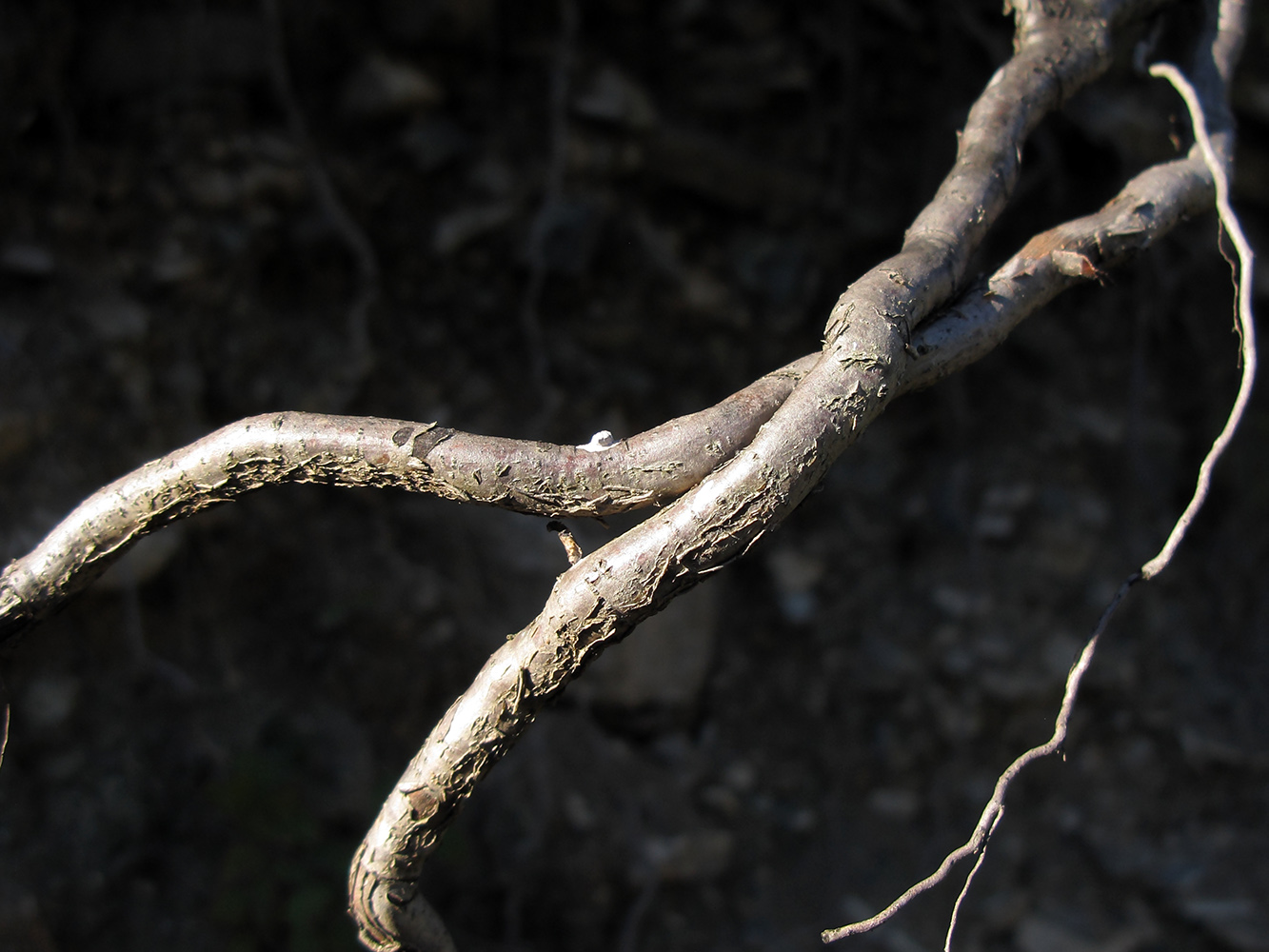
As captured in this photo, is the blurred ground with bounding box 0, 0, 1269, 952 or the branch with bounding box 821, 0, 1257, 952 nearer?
the branch with bounding box 821, 0, 1257, 952

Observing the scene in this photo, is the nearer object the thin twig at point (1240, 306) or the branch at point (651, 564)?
the branch at point (651, 564)

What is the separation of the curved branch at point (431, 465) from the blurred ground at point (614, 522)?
24.6 inches

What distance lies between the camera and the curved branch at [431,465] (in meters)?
0.55

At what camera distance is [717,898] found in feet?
5.04

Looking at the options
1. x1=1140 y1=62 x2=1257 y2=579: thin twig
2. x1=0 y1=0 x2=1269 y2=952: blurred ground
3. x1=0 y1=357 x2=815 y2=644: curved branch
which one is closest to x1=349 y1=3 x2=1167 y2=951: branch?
x1=0 y1=357 x2=815 y2=644: curved branch

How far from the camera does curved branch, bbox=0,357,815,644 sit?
55 centimetres

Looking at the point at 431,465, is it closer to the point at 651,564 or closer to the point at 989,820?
the point at 651,564

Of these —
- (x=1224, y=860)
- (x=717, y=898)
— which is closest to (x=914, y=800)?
(x=717, y=898)

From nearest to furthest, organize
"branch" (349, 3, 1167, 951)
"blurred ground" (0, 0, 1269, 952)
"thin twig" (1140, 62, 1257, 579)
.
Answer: "branch" (349, 3, 1167, 951)
"thin twig" (1140, 62, 1257, 579)
"blurred ground" (0, 0, 1269, 952)

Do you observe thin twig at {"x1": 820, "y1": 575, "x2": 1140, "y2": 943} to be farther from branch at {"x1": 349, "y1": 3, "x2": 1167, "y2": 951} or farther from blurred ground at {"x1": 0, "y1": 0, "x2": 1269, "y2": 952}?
blurred ground at {"x1": 0, "y1": 0, "x2": 1269, "y2": 952}

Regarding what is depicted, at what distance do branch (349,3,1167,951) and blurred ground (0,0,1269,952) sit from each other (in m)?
0.55

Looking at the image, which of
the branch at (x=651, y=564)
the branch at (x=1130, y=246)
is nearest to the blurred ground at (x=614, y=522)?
the branch at (x=1130, y=246)

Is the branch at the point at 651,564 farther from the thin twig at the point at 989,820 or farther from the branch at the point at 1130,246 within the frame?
the thin twig at the point at 989,820

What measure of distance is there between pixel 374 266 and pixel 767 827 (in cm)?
122
